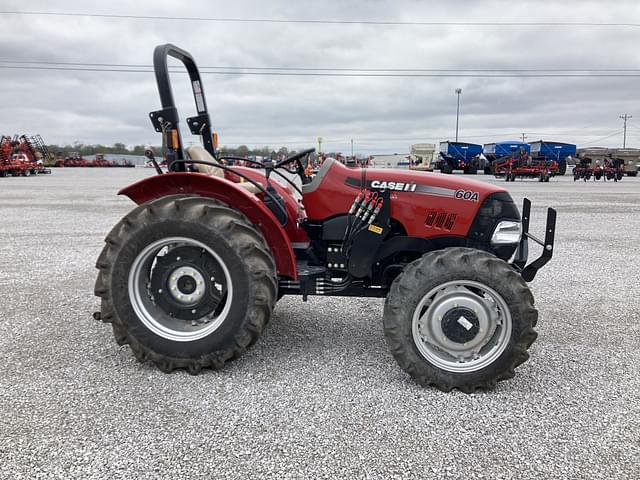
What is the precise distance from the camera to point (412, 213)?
3.07 metres

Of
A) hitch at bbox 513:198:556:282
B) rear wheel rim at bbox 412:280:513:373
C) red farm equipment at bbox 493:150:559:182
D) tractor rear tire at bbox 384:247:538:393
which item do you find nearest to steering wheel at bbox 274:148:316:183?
tractor rear tire at bbox 384:247:538:393

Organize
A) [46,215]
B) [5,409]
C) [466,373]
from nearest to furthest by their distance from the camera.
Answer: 1. [5,409]
2. [466,373]
3. [46,215]

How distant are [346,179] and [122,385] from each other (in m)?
1.86

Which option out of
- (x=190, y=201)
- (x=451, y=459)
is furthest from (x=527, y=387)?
(x=190, y=201)

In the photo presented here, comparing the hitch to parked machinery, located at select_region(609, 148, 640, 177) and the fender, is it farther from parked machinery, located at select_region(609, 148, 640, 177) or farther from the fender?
parked machinery, located at select_region(609, 148, 640, 177)

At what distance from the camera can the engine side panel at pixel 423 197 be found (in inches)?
120

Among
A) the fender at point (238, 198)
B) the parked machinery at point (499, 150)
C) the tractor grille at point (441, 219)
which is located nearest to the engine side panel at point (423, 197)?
the tractor grille at point (441, 219)

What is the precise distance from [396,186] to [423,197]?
0.61 ft

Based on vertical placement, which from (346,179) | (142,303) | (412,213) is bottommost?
(142,303)

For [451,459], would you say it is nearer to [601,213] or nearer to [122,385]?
[122,385]

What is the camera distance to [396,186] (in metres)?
3.06

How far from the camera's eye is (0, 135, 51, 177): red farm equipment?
2783 cm

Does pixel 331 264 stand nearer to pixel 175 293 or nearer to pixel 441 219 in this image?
pixel 441 219

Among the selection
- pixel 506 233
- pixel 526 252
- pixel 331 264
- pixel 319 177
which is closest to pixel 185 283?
pixel 331 264
